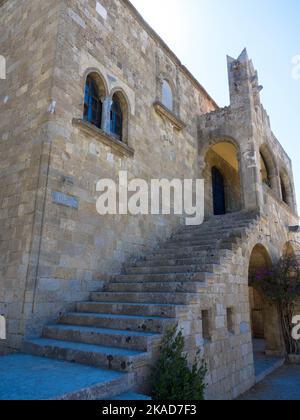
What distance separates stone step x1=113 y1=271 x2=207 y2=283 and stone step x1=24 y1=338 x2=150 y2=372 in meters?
1.74

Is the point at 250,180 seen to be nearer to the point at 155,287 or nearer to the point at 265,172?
the point at 265,172

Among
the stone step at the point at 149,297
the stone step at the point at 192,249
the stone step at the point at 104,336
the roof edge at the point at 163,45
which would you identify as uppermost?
the roof edge at the point at 163,45

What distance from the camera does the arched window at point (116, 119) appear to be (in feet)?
22.9

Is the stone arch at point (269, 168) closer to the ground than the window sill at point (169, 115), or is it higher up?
closer to the ground

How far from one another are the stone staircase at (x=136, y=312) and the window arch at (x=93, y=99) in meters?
3.02

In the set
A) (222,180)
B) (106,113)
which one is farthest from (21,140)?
(222,180)

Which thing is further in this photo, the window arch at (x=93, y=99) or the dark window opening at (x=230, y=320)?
the window arch at (x=93, y=99)

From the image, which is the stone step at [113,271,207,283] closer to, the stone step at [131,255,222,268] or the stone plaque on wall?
the stone step at [131,255,222,268]

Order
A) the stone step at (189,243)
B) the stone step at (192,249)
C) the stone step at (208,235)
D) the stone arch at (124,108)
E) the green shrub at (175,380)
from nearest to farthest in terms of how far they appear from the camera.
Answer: the green shrub at (175,380), the stone step at (192,249), the stone step at (189,243), the stone step at (208,235), the stone arch at (124,108)

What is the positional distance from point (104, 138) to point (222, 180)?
22.2 ft

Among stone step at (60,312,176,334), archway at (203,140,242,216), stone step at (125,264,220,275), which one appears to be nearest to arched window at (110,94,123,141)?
stone step at (125,264,220,275)

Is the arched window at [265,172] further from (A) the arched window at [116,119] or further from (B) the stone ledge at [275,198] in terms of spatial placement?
(A) the arched window at [116,119]

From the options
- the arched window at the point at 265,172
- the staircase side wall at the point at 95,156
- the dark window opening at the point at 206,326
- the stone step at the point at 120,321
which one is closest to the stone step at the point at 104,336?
the stone step at the point at 120,321

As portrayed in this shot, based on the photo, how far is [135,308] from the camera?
4.43 m
